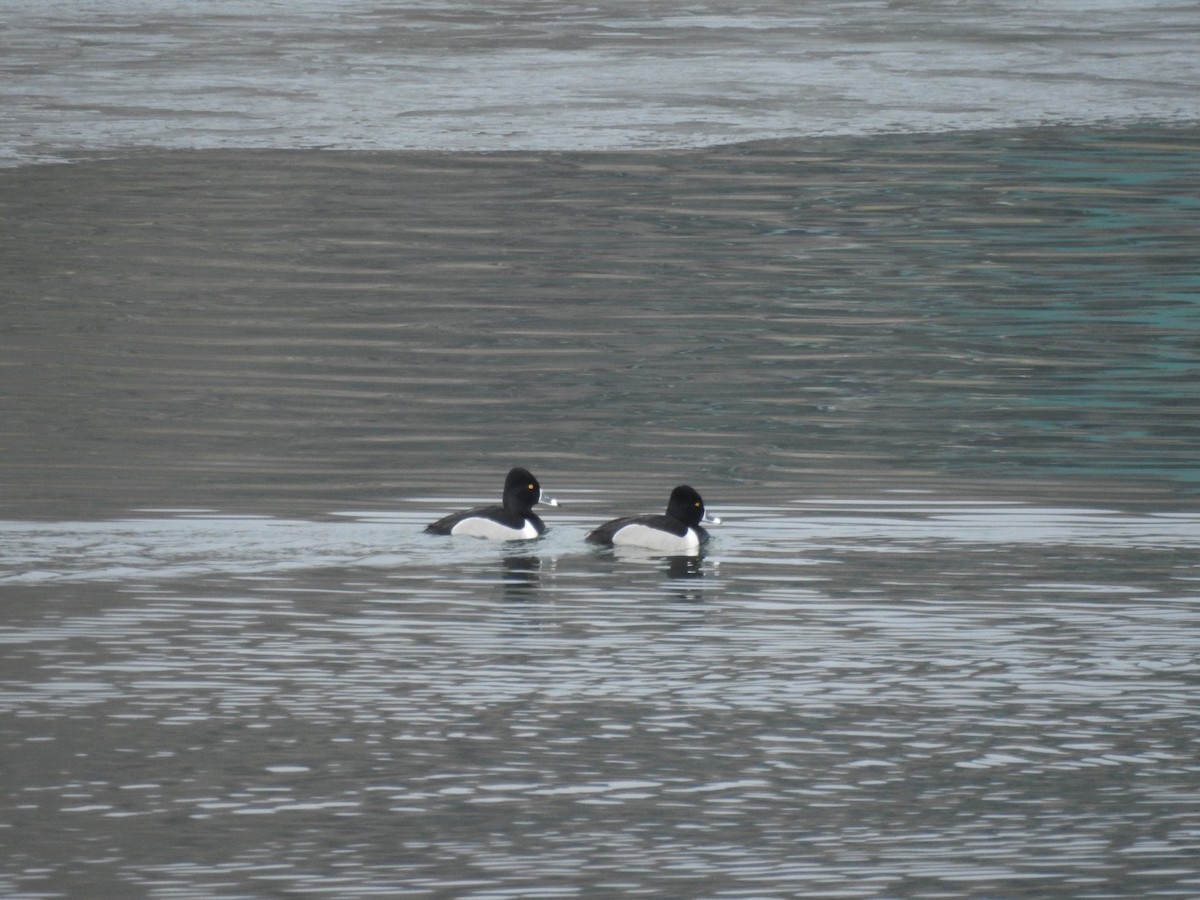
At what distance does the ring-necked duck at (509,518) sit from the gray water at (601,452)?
76 millimetres

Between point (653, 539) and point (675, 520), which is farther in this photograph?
point (675, 520)

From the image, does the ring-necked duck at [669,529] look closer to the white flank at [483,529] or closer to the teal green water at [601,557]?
the teal green water at [601,557]

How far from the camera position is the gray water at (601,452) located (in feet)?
21.8

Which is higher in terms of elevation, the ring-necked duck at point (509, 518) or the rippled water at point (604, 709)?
the ring-necked duck at point (509, 518)

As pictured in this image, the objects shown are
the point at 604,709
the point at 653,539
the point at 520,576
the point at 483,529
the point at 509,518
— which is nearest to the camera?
the point at 604,709

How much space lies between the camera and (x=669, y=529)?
10008mm

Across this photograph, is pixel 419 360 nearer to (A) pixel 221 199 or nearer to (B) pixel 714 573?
(B) pixel 714 573

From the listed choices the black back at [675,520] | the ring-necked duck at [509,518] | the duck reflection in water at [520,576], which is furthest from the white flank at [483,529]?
the black back at [675,520]

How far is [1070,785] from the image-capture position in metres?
6.89

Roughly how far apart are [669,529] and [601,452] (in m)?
2.51

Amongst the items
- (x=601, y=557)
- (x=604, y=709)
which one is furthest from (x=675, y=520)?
(x=604, y=709)

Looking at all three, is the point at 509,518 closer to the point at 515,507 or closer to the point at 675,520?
the point at 515,507

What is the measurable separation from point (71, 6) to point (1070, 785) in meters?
23.4

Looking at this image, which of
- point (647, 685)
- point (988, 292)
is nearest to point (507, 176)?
point (988, 292)
